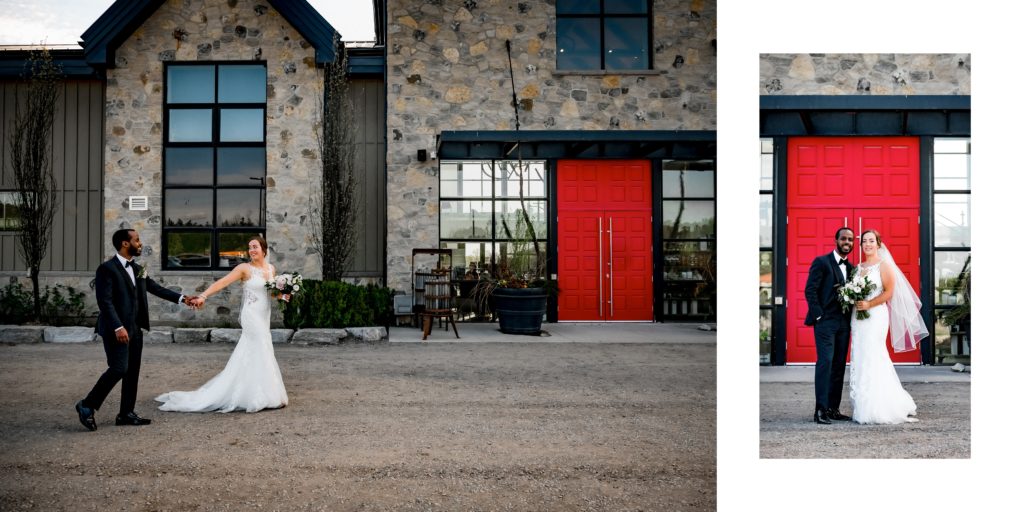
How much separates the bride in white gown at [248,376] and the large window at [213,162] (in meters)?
6.51

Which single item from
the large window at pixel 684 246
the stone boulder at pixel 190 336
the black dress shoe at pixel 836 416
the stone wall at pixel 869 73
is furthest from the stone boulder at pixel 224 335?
the stone wall at pixel 869 73

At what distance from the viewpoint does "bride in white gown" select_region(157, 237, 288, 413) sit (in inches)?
225

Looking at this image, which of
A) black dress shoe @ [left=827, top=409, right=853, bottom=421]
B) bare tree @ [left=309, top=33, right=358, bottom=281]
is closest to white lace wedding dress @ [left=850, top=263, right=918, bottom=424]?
black dress shoe @ [left=827, top=409, right=853, bottom=421]

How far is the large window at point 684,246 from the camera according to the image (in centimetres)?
1249

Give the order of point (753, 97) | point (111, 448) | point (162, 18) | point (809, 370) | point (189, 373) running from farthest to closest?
point (162, 18)
point (809, 370)
point (189, 373)
point (111, 448)
point (753, 97)

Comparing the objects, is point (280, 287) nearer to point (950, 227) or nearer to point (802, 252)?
point (802, 252)

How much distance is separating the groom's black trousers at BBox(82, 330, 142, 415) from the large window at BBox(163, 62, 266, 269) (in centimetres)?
711

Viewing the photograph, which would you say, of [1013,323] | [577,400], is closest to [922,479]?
[1013,323]

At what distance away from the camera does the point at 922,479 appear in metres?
3.30

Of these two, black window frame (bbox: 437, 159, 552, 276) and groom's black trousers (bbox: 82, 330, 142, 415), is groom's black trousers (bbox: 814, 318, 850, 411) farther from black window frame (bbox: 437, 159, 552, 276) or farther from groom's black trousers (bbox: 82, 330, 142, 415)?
black window frame (bbox: 437, 159, 552, 276)

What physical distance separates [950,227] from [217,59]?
11.2 meters

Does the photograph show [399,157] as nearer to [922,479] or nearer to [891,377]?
[891,377]

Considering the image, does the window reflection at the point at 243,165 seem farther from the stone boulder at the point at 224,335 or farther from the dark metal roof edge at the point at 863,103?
the dark metal roof edge at the point at 863,103

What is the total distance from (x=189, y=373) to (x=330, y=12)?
7.10m
